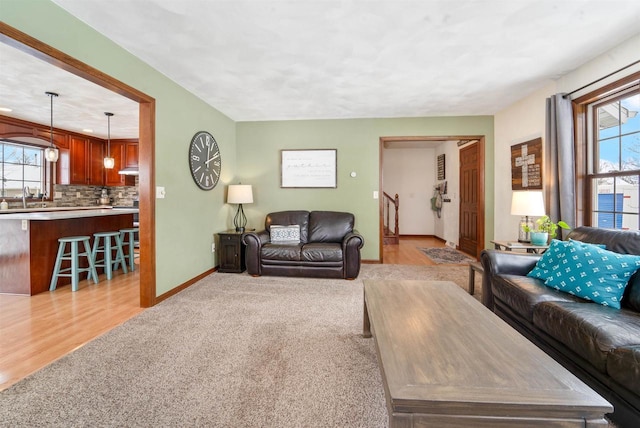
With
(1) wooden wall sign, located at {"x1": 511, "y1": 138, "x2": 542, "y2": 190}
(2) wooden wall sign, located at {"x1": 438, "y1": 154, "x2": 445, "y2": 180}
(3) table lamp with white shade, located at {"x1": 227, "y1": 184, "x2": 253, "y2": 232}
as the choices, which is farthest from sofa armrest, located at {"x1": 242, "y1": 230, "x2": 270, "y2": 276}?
(2) wooden wall sign, located at {"x1": 438, "y1": 154, "x2": 445, "y2": 180}

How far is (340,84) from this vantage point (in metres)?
3.39

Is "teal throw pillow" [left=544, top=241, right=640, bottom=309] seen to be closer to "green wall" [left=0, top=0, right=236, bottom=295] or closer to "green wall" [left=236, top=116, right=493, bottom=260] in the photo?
"green wall" [left=236, top=116, right=493, bottom=260]

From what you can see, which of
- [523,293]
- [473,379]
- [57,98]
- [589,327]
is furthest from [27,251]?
[589,327]

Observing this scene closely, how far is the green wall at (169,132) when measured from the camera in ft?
6.48

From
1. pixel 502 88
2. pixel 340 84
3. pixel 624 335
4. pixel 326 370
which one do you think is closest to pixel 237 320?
pixel 326 370

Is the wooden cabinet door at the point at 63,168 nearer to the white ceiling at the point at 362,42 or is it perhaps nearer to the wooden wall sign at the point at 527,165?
the white ceiling at the point at 362,42

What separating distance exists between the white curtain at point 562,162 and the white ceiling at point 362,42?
444 mm

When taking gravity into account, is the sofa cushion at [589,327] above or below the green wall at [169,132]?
below

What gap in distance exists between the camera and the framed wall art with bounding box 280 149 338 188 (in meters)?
4.82

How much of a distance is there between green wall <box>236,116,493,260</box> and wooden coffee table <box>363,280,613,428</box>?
11.0ft

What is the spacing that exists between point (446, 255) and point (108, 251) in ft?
18.1

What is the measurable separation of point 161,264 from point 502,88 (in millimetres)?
4531

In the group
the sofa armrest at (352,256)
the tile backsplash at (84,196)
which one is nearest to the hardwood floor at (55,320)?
the sofa armrest at (352,256)

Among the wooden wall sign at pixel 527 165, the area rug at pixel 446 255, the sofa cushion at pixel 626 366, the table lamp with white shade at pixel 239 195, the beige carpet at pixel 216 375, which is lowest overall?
the beige carpet at pixel 216 375
